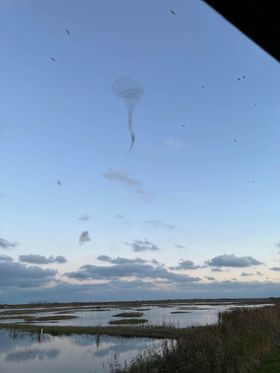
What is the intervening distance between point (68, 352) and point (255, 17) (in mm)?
31596

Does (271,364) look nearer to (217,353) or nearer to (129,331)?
(217,353)

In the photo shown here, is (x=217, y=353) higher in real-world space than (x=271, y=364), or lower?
higher

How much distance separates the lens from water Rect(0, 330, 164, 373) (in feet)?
86.1

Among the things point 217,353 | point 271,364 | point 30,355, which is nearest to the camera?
point 271,364

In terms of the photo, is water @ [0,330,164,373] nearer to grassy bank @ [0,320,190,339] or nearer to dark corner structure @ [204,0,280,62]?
grassy bank @ [0,320,190,339]

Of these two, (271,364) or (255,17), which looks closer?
(255,17)

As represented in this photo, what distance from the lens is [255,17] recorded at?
2.69 metres

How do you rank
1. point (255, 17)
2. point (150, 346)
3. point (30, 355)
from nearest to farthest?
point (255, 17) → point (150, 346) → point (30, 355)

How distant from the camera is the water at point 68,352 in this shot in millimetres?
26234

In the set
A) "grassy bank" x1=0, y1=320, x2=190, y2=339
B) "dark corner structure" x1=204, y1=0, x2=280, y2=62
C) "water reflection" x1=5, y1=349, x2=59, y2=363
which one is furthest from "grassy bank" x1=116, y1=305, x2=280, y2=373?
"grassy bank" x1=0, y1=320, x2=190, y2=339

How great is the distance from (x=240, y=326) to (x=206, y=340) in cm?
472

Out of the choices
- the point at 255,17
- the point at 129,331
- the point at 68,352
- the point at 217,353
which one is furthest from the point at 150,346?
the point at 255,17

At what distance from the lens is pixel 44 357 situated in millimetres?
30109

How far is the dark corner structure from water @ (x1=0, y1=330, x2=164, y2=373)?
2036cm
